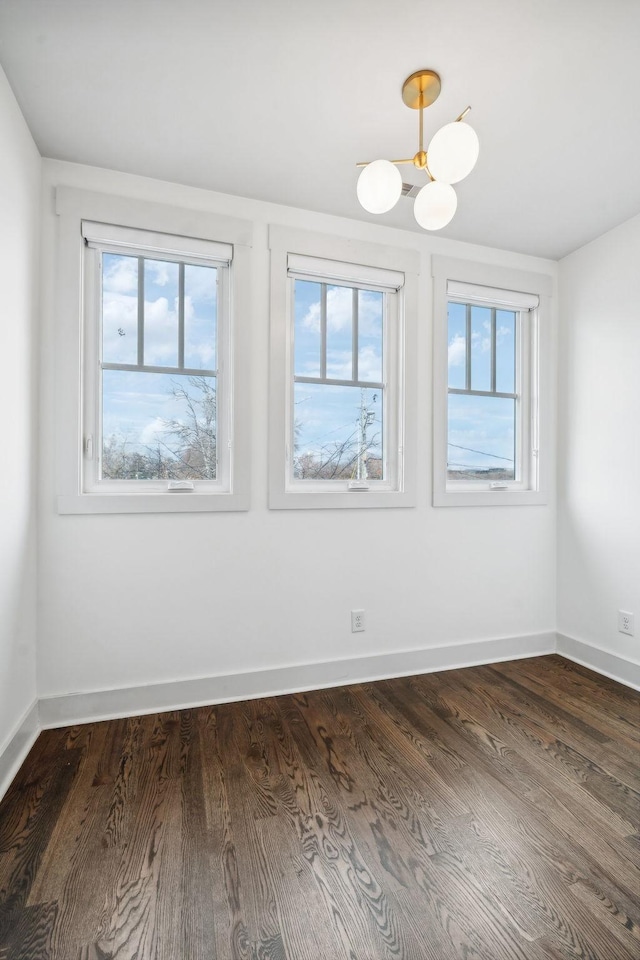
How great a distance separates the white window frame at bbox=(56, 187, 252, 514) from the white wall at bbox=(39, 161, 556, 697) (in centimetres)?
6

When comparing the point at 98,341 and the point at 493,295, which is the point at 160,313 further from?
the point at 493,295

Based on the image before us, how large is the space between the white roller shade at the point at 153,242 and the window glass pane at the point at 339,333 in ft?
2.13

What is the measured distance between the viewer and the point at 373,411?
9.20ft

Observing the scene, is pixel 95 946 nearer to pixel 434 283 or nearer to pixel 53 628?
pixel 53 628

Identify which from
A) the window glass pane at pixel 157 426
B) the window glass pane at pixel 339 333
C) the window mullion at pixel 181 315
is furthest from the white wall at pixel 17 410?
the window glass pane at pixel 339 333

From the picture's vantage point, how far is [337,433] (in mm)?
2730

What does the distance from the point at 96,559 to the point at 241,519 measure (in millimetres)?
731

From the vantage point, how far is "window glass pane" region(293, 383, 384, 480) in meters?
2.66

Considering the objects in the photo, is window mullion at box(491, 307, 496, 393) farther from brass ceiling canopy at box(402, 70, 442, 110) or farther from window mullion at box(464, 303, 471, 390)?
brass ceiling canopy at box(402, 70, 442, 110)

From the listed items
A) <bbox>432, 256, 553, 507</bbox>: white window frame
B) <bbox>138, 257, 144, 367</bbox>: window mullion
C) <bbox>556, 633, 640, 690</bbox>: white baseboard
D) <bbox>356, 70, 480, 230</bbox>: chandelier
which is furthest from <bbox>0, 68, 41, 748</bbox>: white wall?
<bbox>556, 633, 640, 690</bbox>: white baseboard

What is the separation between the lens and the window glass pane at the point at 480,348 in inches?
120

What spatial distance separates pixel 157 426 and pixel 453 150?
178cm

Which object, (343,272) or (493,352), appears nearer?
(343,272)

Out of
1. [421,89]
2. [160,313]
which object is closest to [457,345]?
[421,89]
